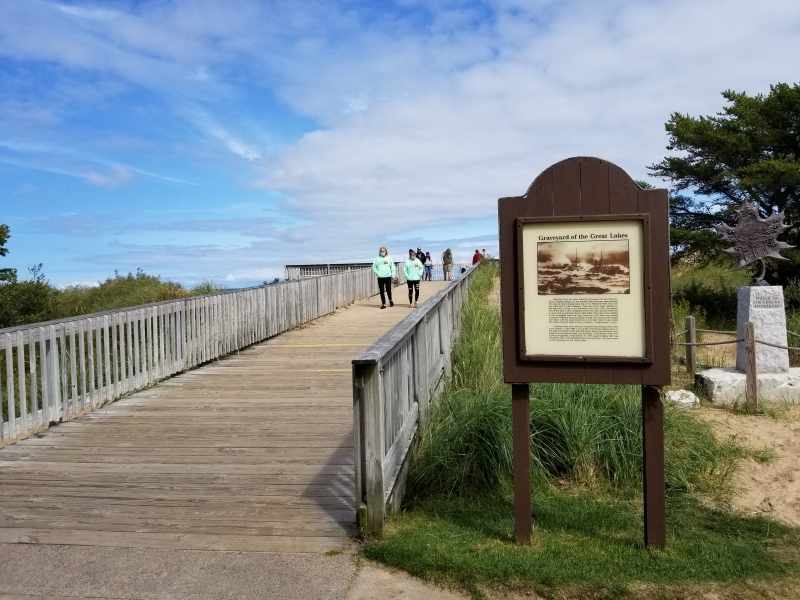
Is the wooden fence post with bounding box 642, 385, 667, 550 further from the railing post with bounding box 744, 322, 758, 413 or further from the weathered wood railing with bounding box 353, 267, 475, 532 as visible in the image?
the railing post with bounding box 744, 322, 758, 413

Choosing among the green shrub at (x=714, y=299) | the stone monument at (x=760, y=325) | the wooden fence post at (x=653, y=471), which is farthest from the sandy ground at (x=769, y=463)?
the green shrub at (x=714, y=299)

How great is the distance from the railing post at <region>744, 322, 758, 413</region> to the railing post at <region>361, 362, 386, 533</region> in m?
7.45

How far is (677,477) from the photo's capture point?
6.21 m

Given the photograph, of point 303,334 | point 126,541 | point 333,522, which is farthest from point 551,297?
point 303,334

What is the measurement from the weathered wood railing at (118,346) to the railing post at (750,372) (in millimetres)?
8790

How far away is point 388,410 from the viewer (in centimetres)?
548

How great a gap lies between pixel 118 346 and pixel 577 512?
801 cm

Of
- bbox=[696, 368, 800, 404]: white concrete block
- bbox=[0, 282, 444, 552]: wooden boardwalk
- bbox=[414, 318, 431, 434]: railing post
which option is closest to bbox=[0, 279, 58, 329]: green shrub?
bbox=[0, 282, 444, 552]: wooden boardwalk

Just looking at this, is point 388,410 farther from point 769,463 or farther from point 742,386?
point 742,386

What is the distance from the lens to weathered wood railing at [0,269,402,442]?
7902 mm

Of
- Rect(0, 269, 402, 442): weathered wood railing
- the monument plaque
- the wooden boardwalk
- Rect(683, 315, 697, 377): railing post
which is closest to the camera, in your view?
the wooden boardwalk

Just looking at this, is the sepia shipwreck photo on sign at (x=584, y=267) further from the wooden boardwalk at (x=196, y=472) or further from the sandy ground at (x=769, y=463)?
the sandy ground at (x=769, y=463)

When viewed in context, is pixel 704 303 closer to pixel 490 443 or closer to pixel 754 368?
pixel 754 368

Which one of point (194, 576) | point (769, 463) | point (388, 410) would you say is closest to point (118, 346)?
point (388, 410)
